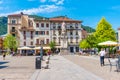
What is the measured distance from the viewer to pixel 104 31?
82375mm

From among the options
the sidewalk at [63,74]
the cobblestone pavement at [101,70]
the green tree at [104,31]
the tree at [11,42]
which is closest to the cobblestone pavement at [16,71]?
the sidewalk at [63,74]

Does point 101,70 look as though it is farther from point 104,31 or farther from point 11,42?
point 11,42

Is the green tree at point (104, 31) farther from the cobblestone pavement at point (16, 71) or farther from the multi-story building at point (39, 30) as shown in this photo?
the cobblestone pavement at point (16, 71)

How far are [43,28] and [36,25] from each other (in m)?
2.65

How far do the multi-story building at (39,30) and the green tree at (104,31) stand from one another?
2746 cm

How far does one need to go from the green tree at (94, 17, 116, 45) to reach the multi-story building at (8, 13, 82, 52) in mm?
27456

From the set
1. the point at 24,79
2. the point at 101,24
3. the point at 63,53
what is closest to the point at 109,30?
the point at 101,24

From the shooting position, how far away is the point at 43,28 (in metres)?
111

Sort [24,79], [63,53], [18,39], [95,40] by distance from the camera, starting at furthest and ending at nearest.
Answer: [18,39] < [63,53] < [95,40] < [24,79]

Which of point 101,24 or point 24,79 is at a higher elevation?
point 101,24

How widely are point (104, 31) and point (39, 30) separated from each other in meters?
33.6

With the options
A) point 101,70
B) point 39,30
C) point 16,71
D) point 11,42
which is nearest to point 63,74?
point 101,70

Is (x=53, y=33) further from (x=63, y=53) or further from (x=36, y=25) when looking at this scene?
(x=63, y=53)

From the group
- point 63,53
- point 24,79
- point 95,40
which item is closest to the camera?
point 24,79
